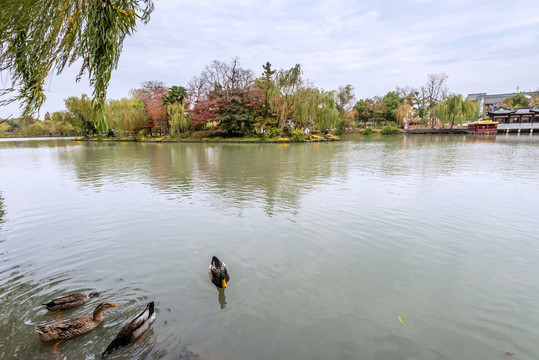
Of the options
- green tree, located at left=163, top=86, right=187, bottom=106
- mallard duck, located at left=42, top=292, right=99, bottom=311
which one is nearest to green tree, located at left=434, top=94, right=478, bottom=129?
green tree, located at left=163, top=86, right=187, bottom=106

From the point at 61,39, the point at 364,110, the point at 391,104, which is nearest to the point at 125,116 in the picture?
the point at 61,39

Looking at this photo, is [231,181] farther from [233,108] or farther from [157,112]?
[157,112]

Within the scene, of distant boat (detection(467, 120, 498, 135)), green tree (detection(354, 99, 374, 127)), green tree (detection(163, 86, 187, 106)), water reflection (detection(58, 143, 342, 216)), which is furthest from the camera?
green tree (detection(354, 99, 374, 127))

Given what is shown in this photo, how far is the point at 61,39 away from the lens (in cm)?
410

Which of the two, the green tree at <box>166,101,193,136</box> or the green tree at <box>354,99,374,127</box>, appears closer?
the green tree at <box>166,101,193,136</box>

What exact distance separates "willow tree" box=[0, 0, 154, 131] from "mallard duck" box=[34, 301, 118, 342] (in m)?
2.38

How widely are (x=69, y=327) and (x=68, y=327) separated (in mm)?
10

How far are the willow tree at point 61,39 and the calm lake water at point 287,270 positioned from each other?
2.67 meters

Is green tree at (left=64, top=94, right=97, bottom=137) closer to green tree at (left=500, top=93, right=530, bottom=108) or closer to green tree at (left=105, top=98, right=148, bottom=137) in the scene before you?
green tree at (left=105, top=98, right=148, bottom=137)

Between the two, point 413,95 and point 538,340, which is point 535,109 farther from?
point 538,340

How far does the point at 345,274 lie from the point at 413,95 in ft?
272

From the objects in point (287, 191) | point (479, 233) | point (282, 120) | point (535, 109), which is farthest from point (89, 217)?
point (535, 109)

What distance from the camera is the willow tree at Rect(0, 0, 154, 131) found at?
389 cm

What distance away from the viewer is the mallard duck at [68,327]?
3305mm
